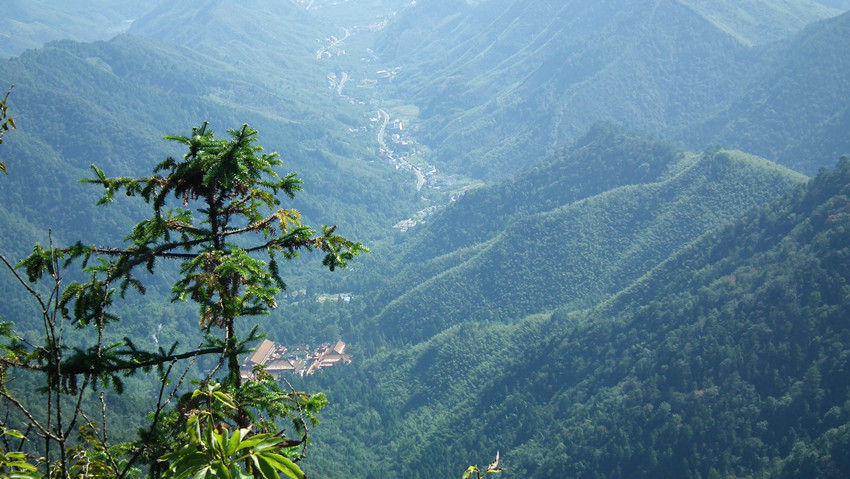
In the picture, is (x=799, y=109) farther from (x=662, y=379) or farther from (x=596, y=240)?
(x=662, y=379)

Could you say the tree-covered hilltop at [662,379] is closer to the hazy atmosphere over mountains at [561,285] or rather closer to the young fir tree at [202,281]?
the hazy atmosphere over mountains at [561,285]

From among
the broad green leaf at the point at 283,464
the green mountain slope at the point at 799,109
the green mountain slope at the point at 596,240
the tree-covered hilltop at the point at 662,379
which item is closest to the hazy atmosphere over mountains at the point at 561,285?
the tree-covered hilltop at the point at 662,379

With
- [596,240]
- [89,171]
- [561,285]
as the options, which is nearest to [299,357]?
[561,285]

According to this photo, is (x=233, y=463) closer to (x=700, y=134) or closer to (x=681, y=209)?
(x=681, y=209)

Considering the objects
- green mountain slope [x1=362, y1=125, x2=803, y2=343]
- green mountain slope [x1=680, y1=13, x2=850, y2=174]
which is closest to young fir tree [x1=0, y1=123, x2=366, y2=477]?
green mountain slope [x1=362, y1=125, x2=803, y2=343]

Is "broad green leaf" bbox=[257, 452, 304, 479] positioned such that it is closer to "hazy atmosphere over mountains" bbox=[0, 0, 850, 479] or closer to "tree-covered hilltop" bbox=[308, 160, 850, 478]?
"hazy atmosphere over mountains" bbox=[0, 0, 850, 479]

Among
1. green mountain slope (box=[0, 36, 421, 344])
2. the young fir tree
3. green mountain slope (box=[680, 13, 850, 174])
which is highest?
green mountain slope (box=[0, 36, 421, 344])
